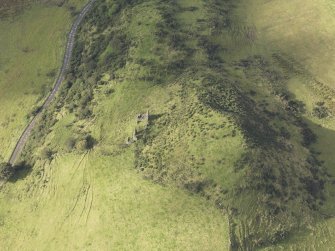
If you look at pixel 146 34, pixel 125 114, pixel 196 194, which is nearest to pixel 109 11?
pixel 146 34

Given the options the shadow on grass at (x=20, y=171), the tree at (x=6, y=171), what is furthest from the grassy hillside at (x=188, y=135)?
the tree at (x=6, y=171)

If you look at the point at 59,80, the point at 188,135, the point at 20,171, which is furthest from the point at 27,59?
the point at 188,135

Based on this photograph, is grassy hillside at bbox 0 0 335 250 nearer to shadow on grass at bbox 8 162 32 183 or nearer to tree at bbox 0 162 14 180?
shadow on grass at bbox 8 162 32 183

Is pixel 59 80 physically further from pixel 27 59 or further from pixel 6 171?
pixel 6 171

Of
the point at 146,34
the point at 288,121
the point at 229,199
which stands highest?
the point at 146,34

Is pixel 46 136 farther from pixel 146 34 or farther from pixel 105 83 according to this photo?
pixel 146 34

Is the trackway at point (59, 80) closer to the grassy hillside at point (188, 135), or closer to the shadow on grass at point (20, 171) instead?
the grassy hillside at point (188, 135)

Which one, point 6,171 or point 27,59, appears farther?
point 27,59
